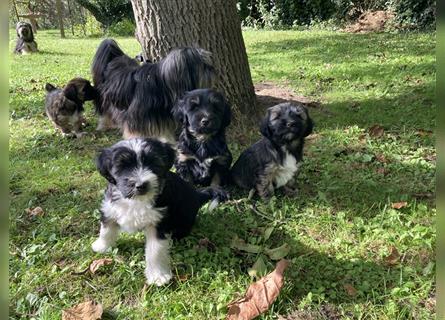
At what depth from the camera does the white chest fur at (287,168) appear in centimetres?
476

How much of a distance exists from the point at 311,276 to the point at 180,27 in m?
3.90

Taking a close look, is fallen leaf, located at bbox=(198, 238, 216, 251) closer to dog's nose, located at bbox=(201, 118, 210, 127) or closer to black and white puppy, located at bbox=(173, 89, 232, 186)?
black and white puppy, located at bbox=(173, 89, 232, 186)

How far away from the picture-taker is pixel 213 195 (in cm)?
477

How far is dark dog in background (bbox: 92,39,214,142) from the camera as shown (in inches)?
213

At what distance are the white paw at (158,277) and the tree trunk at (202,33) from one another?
3377 millimetres

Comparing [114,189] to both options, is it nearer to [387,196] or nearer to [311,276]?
[311,276]

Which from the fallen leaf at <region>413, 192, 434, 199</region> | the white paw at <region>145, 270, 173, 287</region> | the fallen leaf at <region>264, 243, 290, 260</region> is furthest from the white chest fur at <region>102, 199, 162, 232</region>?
the fallen leaf at <region>413, 192, 434, 199</region>

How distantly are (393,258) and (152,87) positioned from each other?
11.2 ft

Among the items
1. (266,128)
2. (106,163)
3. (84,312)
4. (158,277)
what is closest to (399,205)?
(266,128)

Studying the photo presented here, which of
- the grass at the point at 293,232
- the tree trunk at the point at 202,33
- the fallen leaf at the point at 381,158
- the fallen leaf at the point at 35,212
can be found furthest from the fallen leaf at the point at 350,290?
the tree trunk at the point at 202,33

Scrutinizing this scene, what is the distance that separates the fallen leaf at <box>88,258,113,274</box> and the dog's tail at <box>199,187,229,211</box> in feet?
3.81

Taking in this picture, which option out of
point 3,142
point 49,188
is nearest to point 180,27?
point 49,188

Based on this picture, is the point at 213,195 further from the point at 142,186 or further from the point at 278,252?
the point at 142,186

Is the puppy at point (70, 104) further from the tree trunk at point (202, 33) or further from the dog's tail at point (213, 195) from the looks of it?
the dog's tail at point (213, 195)
